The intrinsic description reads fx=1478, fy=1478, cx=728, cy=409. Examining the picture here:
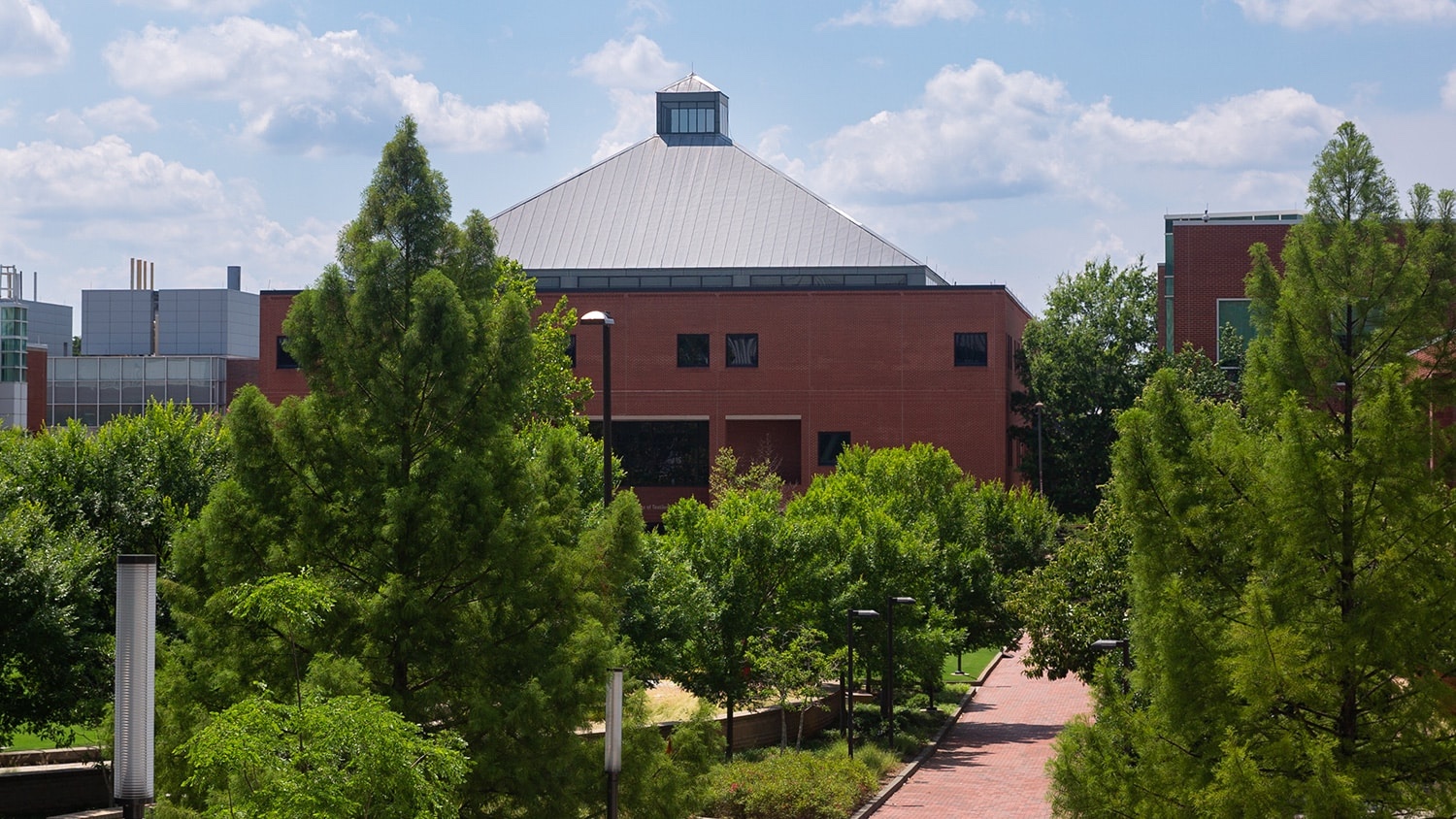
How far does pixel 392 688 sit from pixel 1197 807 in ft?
26.4

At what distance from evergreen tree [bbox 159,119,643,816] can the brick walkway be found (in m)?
9.03

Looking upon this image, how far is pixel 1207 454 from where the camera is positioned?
543 inches

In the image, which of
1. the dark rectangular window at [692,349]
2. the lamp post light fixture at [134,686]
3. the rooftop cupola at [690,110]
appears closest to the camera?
the lamp post light fixture at [134,686]

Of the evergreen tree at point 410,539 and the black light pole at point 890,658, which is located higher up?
the evergreen tree at point 410,539

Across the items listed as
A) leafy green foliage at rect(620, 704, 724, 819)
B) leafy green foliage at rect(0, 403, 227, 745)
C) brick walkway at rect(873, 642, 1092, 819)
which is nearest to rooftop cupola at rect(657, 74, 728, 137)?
brick walkway at rect(873, 642, 1092, 819)

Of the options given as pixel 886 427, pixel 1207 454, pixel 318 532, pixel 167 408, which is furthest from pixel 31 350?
pixel 1207 454

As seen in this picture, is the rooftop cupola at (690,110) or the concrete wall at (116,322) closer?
the rooftop cupola at (690,110)

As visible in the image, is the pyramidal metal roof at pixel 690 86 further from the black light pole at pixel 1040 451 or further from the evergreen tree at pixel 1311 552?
the evergreen tree at pixel 1311 552

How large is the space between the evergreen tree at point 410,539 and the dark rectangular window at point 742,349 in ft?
173

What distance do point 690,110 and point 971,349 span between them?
25939 millimetres

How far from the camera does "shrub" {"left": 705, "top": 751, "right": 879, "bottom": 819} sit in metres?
26.2

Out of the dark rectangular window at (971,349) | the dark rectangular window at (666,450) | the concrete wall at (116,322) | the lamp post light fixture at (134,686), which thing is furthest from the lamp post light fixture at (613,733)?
the concrete wall at (116,322)

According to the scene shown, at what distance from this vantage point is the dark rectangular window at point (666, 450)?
69250mm

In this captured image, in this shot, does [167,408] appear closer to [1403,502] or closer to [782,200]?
[1403,502]
